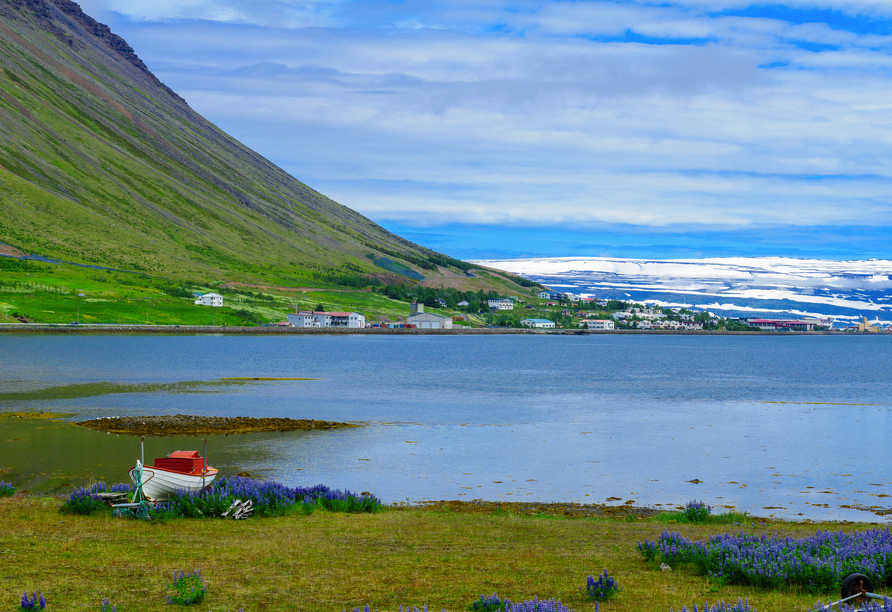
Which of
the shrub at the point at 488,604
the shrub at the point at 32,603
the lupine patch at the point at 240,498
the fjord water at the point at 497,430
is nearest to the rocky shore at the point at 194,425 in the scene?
the fjord water at the point at 497,430

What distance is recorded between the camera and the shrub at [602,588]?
49.1 ft

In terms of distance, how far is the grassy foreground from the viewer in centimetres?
1485

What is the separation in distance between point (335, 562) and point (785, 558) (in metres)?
9.60

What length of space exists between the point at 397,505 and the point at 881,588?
733 inches

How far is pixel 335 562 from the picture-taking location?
714 inches

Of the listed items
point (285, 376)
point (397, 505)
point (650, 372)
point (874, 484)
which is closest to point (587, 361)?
point (650, 372)

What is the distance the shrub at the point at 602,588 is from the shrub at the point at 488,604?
2.09 metres

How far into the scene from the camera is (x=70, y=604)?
13945mm

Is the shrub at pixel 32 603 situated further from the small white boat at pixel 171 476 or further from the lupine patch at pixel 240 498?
the small white boat at pixel 171 476

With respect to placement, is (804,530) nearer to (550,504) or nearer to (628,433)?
(550,504)

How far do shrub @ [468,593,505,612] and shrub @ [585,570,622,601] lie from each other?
209 centimetres

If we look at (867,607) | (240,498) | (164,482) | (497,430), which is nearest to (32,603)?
(240,498)

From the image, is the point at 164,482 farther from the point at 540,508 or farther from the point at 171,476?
the point at 540,508

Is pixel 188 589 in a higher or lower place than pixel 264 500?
higher
